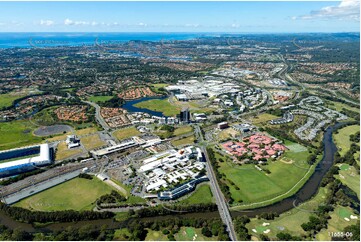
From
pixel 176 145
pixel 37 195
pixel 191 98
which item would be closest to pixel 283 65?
pixel 191 98

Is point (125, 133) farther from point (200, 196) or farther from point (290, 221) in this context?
point (290, 221)

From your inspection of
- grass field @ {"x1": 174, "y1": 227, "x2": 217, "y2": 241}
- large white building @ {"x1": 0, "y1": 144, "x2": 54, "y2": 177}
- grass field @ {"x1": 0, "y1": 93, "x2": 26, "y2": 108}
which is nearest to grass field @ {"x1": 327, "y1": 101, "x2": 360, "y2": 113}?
Answer: grass field @ {"x1": 174, "y1": 227, "x2": 217, "y2": 241}

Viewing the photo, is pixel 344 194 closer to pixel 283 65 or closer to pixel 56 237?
pixel 56 237

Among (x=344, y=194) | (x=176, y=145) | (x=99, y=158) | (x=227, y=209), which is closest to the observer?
(x=227, y=209)

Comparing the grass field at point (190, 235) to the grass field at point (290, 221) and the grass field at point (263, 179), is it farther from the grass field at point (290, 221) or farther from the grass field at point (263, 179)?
the grass field at point (263, 179)

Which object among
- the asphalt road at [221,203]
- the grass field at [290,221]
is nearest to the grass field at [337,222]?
the grass field at [290,221]

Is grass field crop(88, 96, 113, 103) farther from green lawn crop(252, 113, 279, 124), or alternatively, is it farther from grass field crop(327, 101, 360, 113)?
grass field crop(327, 101, 360, 113)

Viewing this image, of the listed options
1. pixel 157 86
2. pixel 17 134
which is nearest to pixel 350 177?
pixel 17 134
